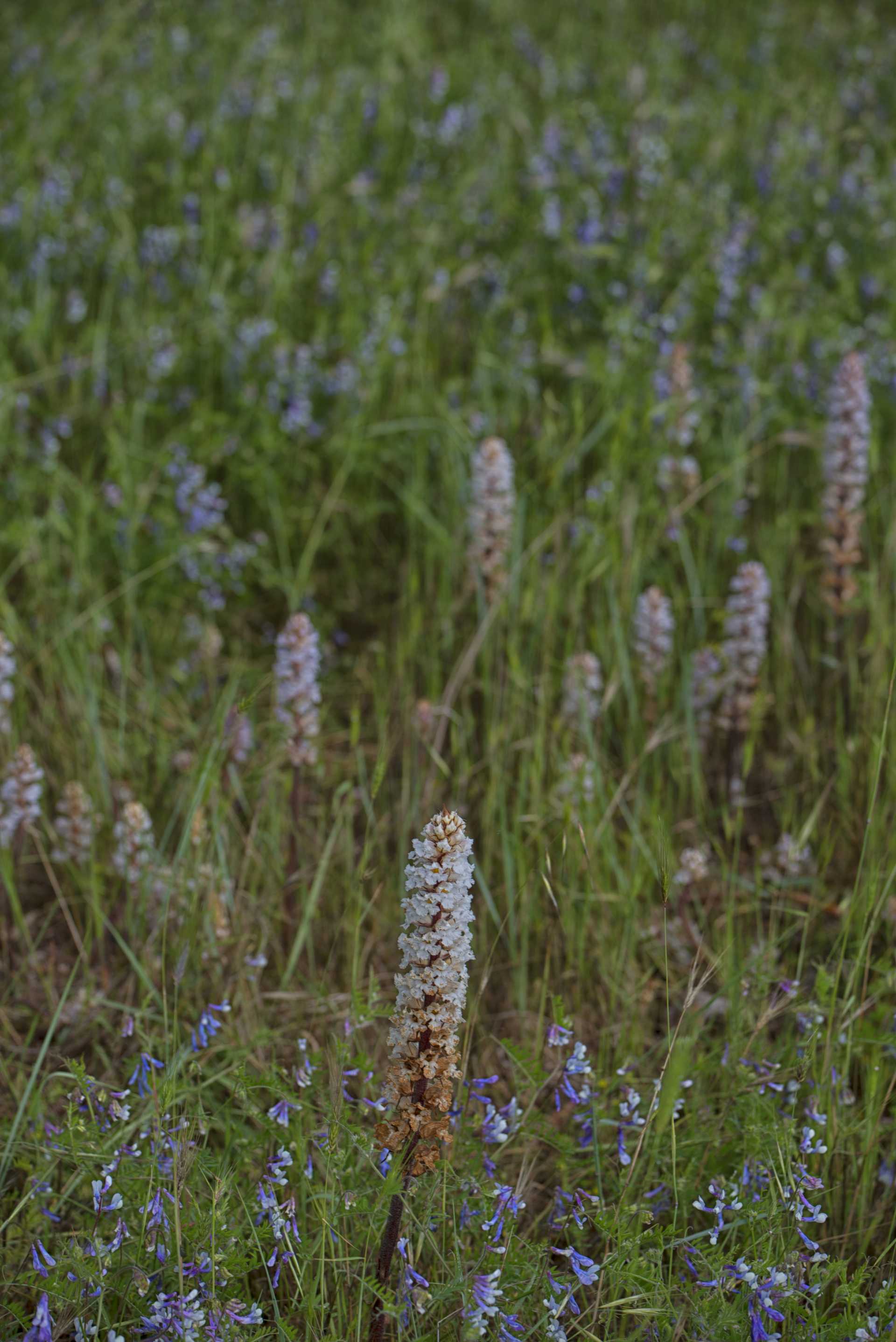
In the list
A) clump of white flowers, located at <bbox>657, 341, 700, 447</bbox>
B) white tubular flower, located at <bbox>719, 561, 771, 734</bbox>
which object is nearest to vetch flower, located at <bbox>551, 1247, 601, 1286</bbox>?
white tubular flower, located at <bbox>719, 561, 771, 734</bbox>

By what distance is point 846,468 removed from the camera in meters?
3.25

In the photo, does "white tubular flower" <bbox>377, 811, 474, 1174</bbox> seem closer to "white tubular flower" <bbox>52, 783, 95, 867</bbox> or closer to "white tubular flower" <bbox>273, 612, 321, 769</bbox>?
"white tubular flower" <bbox>273, 612, 321, 769</bbox>

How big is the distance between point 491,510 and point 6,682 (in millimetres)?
1125

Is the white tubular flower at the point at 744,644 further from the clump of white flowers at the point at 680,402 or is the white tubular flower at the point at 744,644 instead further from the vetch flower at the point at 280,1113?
the vetch flower at the point at 280,1113

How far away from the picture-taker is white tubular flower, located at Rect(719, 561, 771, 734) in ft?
9.47

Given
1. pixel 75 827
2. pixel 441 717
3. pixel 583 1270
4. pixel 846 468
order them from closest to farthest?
pixel 583 1270, pixel 75 827, pixel 441 717, pixel 846 468

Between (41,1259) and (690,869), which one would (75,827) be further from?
(690,869)

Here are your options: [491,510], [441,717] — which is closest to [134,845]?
[441,717]

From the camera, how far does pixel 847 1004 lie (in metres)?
2.01

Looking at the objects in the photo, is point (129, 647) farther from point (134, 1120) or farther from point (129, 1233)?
point (129, 1233)

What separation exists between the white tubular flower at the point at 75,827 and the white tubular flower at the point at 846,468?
1.79m

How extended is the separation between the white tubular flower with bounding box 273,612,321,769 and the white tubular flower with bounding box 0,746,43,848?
18.0 inches

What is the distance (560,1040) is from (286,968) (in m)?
0.70

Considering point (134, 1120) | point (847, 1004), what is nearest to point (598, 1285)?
point (847, 1004)
